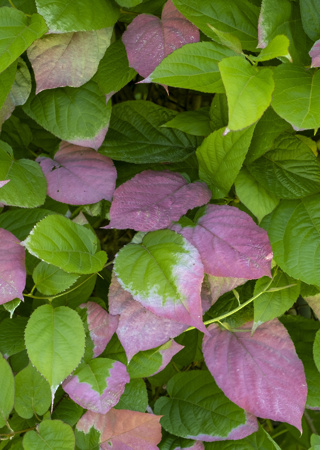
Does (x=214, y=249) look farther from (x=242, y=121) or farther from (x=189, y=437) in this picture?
(x=189, y=437)

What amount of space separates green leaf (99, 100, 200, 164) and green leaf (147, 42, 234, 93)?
250 mm

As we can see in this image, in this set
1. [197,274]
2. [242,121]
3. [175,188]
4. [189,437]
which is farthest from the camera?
[189,437]

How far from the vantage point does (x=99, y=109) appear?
2.95 ft

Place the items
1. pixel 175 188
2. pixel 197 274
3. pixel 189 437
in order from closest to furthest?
pixel 197 274 < pixel 175 188 < pixel 189 437

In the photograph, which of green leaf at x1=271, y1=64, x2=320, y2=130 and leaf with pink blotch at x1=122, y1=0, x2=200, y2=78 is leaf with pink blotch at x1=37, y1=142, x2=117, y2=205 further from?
green leaf at x1=271, y1=64, x2=320, y2=130

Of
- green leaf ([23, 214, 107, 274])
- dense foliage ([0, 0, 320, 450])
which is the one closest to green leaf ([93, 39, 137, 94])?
dense foliage ([0, 0, 320, 450])

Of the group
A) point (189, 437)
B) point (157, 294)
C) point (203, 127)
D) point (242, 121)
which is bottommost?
point (189, 437)

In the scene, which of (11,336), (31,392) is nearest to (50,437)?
(31,392)

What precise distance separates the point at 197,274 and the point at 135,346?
7.1 inches

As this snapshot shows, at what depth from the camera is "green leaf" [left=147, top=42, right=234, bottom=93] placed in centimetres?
73

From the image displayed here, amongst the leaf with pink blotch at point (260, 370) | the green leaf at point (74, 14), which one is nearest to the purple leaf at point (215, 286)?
the leaf with pink blotch at point (260, 370)

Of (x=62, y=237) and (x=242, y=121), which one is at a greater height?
(x=242, y=121)

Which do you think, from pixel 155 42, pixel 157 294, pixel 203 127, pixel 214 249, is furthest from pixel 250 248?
pixel 155 42

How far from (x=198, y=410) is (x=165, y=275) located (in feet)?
1.38
